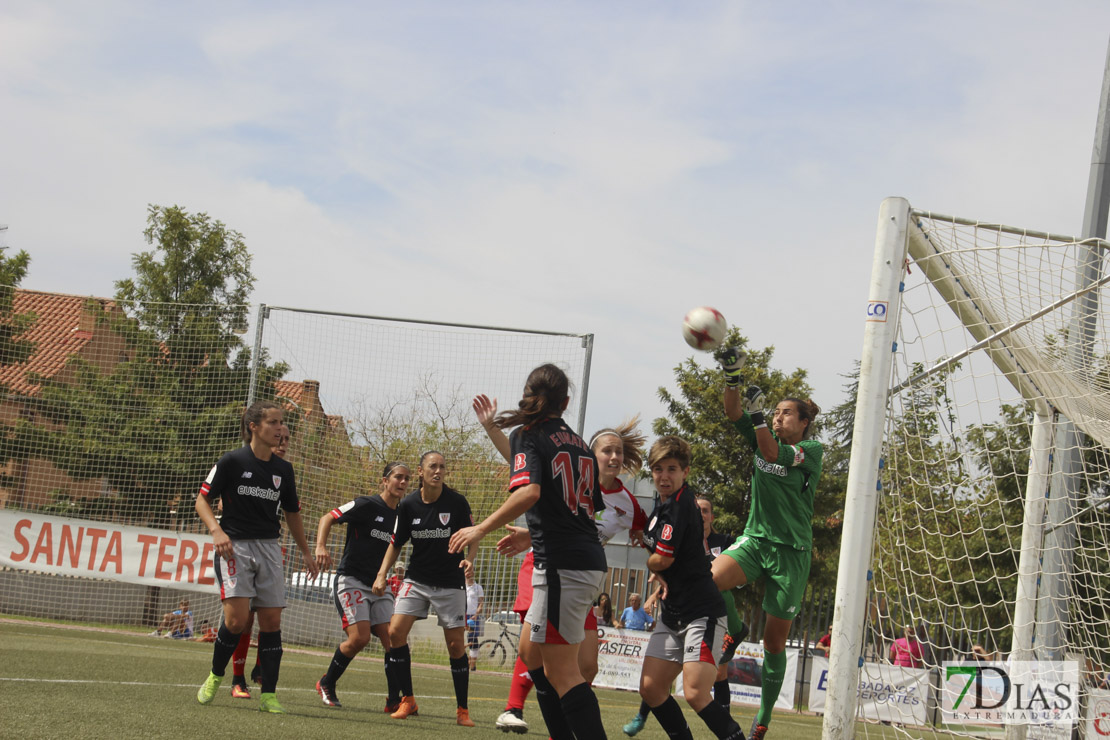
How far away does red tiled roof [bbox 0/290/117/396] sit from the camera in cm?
1988

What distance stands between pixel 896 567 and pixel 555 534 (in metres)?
4.39

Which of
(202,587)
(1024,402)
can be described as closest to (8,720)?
(1024,402)

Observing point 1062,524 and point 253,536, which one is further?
point 1062,524

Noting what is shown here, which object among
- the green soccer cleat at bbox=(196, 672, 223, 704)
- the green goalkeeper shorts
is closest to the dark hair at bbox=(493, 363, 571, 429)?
the green goalkeeper shorts

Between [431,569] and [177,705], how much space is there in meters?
2.25

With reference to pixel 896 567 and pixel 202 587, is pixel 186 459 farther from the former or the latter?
pixel 896 567

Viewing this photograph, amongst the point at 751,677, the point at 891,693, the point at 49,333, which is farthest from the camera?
the point at 49,333

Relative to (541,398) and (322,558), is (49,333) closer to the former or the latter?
(322,558)

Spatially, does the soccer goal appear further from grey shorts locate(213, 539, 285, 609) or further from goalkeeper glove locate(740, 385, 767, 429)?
grey shorts locate(213, 539, 285, 609)

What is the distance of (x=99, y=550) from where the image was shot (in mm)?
16344

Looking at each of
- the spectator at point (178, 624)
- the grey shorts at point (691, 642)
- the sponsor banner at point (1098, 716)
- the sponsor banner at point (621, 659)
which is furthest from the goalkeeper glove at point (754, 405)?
the spectator at point (178, 624)

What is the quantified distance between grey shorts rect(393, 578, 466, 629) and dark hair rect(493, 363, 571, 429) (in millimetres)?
3505

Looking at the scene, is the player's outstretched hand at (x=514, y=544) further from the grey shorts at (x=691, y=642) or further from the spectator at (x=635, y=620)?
the spectator at (x=635, y=620)

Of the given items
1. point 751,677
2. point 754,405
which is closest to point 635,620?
point 751,677
